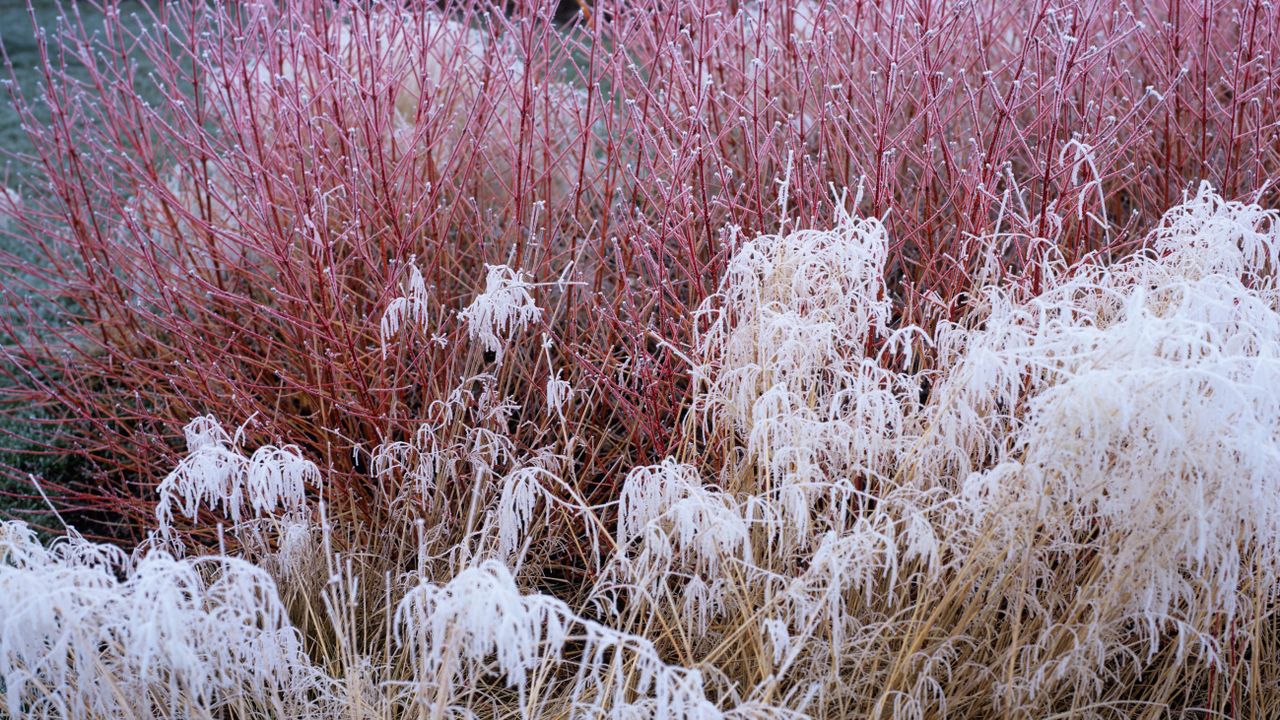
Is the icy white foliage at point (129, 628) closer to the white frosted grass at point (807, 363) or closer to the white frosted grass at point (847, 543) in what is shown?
the white frosted grass at point (847, 543)

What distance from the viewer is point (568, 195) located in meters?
3.40

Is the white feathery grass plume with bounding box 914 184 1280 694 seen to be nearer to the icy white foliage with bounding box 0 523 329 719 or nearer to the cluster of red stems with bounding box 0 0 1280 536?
the cluster of red stems with bounding box 0 0 1280 536

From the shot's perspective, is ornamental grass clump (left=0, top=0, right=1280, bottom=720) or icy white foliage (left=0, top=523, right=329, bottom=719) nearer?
icy white foliage (left=0, top=523, right=329, bottom=719)

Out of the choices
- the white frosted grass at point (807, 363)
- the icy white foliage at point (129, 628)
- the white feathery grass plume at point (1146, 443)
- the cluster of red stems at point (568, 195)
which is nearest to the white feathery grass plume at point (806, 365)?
A: the white frosted grass at point (807, 363)

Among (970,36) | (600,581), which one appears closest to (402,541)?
(600,581)

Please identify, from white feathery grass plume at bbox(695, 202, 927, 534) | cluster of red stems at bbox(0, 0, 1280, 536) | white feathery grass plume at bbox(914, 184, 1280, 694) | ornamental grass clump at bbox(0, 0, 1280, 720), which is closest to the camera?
white feathery grass plume at bbox(914, 184, 1280, 694)

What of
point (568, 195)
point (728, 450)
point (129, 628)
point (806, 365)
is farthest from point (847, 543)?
point (568, 195)

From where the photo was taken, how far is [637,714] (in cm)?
191

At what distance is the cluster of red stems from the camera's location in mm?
2742

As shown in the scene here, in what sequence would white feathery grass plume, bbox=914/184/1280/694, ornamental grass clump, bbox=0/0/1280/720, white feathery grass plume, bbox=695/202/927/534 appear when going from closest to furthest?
white feathery grass plume, bbox=914/184/1280/694 < ornamental grass clump, bbox=0/0/1280/720 < white feathery grass plume, bbox=695/202/927/534

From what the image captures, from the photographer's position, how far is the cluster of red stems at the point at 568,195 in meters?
2.74

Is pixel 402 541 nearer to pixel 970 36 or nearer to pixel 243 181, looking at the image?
pixel 243 181

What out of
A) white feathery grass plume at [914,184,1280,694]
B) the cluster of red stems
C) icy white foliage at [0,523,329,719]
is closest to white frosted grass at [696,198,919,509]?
white feathery grass plume at [914,184,1280,694]

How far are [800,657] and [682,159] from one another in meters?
1.23
